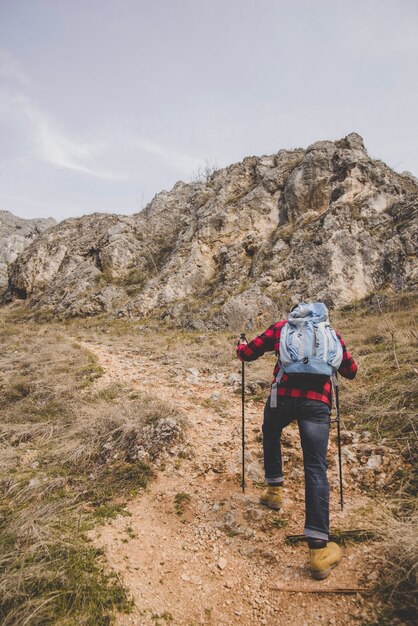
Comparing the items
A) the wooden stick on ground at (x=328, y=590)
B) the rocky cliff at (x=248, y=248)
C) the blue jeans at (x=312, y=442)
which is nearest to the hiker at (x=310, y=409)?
the blue jeans at (x=312, y=442)

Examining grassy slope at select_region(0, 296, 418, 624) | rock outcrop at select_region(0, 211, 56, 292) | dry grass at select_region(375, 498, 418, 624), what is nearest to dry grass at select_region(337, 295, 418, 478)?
grassy slope at select_region(0, 296, 418, 624)

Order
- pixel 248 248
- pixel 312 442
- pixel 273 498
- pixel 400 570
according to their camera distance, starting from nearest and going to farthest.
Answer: pixel 400 570, pixel 312 442, pixel 273 498, pixel 248 248

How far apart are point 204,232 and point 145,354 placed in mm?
14906

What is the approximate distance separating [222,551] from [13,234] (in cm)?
5329

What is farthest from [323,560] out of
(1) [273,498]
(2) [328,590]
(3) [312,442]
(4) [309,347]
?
(4) [309,347]

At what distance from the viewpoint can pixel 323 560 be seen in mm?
2742

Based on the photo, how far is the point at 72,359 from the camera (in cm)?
1002

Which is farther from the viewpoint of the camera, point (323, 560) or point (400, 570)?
point (323, 560)

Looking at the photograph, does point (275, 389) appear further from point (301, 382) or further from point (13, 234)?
point (13, 234)

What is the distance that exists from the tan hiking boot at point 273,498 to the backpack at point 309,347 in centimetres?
107

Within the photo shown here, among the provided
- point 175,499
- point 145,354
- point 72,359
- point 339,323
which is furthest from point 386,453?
point 339,323

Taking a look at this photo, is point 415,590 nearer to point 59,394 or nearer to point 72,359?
point 59,394

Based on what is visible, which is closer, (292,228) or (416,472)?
(416,472)

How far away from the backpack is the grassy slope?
1.39m
